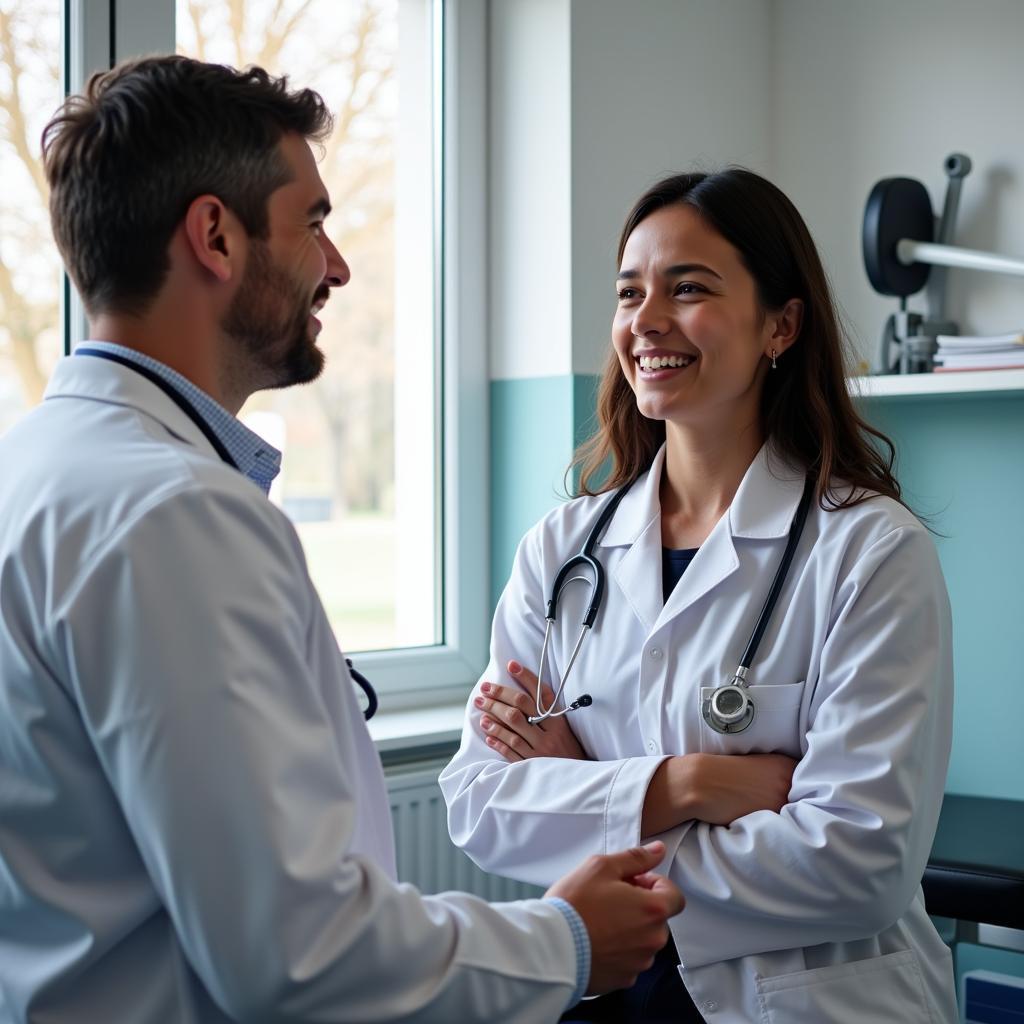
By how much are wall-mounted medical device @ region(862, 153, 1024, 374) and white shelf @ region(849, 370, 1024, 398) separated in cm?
12

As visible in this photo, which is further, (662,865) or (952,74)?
(952,74)

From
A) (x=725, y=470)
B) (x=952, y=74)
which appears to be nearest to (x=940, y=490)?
(x=952, y=74)

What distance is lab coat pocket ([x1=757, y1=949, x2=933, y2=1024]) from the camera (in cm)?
133

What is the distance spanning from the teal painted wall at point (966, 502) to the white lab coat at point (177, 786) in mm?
1683

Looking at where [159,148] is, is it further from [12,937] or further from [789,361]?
[789,361]

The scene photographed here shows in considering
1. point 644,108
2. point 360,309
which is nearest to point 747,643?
point 360,309

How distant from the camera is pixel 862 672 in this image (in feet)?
4.46

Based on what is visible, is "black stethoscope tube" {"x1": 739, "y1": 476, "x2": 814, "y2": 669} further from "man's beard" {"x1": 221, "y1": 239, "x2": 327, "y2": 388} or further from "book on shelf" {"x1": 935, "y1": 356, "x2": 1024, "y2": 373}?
"book on shelf" {"x1": 935, "y1": 356, "x2": 1024, "y2": 373}

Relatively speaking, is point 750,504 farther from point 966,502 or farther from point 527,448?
point 966,502

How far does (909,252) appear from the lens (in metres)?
2.52

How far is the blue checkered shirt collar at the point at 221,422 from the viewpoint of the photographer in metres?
0.98

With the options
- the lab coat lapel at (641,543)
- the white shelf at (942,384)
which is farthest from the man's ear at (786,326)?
the white shelf at (942,384)

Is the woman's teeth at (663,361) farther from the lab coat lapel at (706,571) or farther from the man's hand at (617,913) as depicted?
the man's hand at (617,913)

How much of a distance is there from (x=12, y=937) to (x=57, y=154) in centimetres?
65
